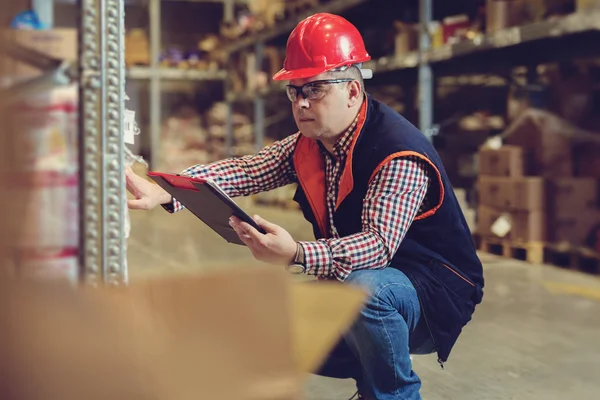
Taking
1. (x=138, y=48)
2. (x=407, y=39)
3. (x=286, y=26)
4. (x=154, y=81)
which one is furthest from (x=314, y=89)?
(x=138, y=48)

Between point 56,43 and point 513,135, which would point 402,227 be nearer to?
point 56,43

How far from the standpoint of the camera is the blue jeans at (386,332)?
157 centimetres

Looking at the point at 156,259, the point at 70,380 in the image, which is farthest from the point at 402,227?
the point at 156,259

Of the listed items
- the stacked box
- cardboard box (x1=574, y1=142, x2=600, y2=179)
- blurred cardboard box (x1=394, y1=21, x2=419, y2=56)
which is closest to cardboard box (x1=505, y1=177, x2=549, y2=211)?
the stacked box

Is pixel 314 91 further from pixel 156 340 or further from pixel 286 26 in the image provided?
pixel 286 26

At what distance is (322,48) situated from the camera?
58.7 inches

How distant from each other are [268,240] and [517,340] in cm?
175

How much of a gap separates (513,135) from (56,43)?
4.19 m

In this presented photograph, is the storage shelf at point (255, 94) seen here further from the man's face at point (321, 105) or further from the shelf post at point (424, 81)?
the man's face at point (321, 105)

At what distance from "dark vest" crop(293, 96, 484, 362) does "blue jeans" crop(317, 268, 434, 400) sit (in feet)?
0.15

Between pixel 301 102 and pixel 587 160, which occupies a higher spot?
pixel 301 102

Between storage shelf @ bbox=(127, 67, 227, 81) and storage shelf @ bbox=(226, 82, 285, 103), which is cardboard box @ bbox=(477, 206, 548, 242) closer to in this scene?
storage shelf @ bbox=(226, 82, 285, 103)

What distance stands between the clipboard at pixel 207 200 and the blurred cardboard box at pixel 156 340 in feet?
2.90

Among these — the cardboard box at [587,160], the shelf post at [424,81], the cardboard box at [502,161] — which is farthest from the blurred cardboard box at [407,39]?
the cardboard box at [587,160]
